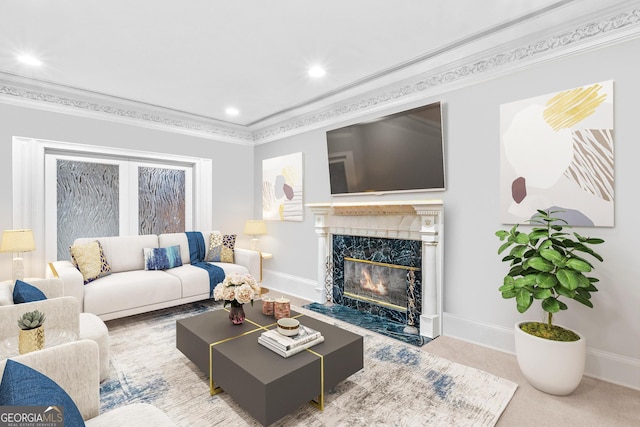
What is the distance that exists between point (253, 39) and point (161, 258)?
2876 millimetres

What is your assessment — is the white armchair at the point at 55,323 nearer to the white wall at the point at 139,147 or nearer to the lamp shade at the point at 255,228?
the white wall at the point at 139,147

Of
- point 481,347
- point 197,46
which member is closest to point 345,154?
point 197,46

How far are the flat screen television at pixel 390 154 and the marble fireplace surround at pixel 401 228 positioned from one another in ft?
0.76

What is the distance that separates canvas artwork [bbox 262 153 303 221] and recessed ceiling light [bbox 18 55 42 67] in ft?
9.56

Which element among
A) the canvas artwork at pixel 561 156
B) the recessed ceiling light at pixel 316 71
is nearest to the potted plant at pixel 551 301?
the canvas artwork at pixel 561 156

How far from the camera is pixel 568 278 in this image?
2.00 m

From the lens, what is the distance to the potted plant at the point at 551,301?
204 centimetres

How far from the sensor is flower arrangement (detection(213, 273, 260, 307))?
2.32 metres

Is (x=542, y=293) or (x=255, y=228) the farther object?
(x=255, y=228)

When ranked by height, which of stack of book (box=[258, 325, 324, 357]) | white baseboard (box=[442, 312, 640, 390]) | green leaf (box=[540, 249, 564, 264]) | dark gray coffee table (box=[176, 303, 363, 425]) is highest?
green leaf (box=[540, 249, 564, 264])

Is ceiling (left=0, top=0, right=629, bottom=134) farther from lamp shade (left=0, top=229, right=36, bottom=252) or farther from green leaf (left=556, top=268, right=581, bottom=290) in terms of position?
green leaf (left=556, top=268, right=581, bottom=290)

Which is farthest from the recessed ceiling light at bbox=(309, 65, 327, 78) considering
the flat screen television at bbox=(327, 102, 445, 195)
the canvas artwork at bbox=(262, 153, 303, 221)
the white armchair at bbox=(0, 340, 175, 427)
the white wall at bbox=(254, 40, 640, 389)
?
the white armchair at bbox=(0, 340, 175, 427)

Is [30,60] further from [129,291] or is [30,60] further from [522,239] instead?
[522,239]

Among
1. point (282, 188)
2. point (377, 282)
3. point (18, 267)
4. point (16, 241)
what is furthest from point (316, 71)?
point (18, 267)
